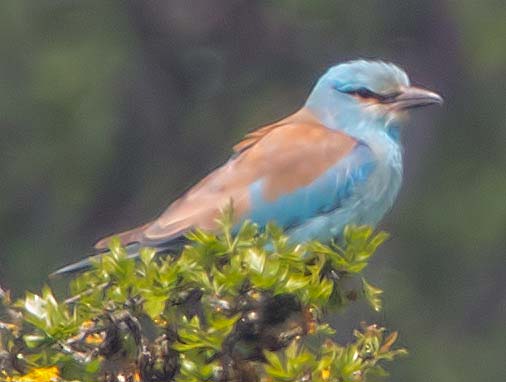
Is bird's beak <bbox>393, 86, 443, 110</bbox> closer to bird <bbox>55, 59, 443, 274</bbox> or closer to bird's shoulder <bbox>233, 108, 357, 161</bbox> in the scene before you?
bird <bbox>55, 59, 443, 274</bbox>

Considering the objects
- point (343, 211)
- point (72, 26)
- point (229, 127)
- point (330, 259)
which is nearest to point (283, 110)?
point (229, 127)

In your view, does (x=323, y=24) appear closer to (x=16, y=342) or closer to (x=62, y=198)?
(x=62, y=198)

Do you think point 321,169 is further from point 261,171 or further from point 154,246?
point 154,246

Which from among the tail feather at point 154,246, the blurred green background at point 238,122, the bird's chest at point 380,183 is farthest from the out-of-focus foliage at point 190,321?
the blurred green background at point 238,122

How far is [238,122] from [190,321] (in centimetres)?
704

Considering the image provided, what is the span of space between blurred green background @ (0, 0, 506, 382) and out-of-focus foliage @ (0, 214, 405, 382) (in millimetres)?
6395

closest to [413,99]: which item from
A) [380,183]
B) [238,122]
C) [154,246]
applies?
[380,183]

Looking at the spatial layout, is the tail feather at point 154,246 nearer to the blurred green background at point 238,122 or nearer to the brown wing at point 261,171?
the brown wing at point 261,171

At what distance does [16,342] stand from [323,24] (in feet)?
23.7

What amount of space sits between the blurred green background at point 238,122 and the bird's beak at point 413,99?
430 cm

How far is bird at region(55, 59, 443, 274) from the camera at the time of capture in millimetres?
5066

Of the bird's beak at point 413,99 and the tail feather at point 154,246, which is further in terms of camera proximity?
the bird's beak at point 413,99

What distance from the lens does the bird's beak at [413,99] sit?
5.54 m

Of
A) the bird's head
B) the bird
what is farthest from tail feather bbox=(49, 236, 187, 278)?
the bird's head
